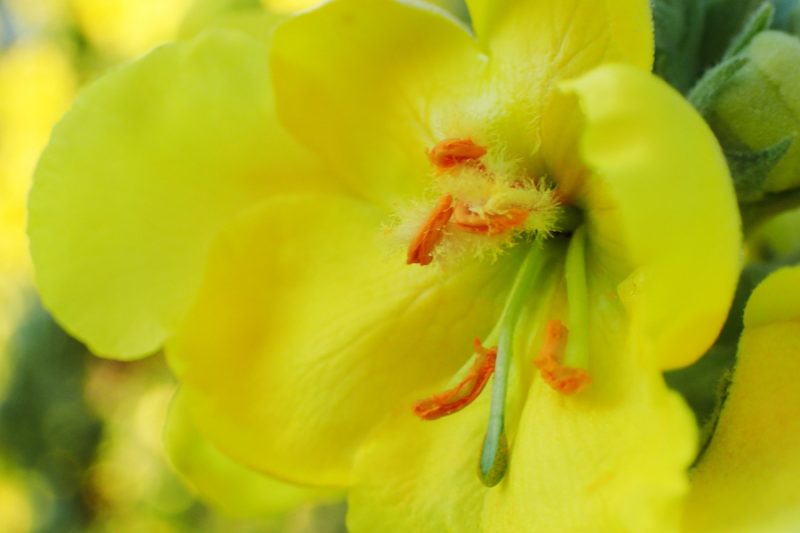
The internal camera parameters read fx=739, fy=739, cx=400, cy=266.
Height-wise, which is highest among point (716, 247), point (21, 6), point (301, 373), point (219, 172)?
point (716, 247)

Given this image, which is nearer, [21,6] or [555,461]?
[555,461]

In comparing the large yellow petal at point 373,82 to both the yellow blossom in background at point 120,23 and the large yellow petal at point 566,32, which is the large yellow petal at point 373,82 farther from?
the yellow blossom in background at point 120,23

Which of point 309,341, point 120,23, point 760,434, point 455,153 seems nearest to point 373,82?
point 455,153

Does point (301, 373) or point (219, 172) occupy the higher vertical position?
point (219, 172)

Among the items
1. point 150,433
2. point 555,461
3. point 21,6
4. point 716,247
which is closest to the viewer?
point 716,247

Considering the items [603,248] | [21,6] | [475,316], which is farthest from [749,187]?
[21,6]

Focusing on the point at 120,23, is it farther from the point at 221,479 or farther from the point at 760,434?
the point at 760,434

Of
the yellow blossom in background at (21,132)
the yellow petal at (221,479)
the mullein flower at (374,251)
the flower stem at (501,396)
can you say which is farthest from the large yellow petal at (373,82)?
the yellow blossom in background at (21,132)

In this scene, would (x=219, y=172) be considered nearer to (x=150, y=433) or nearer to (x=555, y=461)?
(x=555, y=461)
